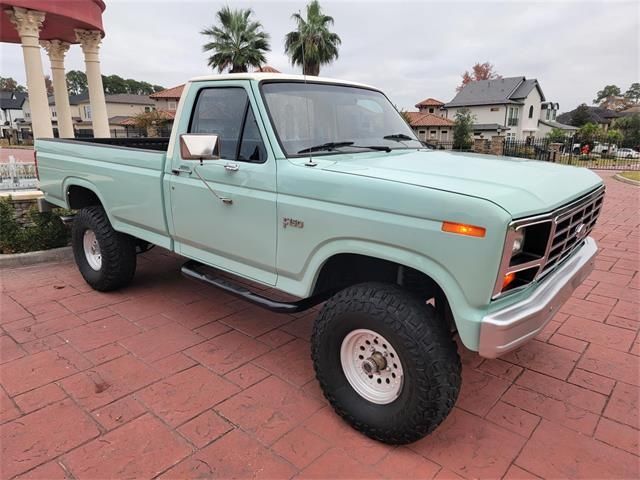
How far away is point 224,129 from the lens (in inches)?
126

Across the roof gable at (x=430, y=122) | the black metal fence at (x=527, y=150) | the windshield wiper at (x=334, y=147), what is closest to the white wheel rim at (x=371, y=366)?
the windshield wiper at (x=334, y=147)

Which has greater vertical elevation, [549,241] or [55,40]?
[55,40]

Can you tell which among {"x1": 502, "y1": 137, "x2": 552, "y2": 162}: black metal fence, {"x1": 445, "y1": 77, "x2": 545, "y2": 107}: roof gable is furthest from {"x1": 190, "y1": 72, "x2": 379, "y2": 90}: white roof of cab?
{"x1": 445, "y1": 77, "x2": 545, "y2": 107}: roof gable

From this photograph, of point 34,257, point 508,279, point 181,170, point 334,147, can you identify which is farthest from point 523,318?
point 34,257

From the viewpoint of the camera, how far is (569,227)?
2.43 m

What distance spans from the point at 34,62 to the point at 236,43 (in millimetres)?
16823

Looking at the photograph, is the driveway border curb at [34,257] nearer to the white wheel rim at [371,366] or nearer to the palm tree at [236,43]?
the white wheel rim at [371,366]

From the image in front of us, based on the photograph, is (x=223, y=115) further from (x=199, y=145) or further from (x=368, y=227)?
(x=368, y=227)

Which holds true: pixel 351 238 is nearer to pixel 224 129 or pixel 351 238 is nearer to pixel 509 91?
pixel 224 129

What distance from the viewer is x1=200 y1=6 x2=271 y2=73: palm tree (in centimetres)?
2392

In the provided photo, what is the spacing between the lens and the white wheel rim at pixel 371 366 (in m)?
2.45

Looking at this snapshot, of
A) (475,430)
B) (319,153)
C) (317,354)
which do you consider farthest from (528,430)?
(319,153)

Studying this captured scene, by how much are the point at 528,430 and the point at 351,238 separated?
5.24ft

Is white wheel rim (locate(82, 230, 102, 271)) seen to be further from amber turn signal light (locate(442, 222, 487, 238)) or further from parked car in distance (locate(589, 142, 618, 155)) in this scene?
parked car in distance (locate(589, 142, 618, 155))
